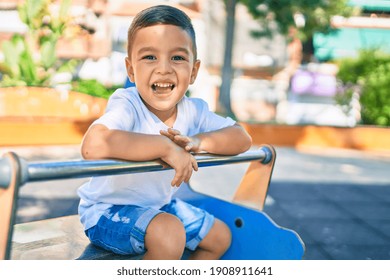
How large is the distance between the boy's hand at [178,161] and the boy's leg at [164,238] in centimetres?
17

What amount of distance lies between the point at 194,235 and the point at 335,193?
10.4 feet

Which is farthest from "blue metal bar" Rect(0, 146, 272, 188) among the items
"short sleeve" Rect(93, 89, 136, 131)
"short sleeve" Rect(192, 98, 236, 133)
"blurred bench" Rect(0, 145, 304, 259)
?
"short sleeve" Rect(192, 98, 236, 133)

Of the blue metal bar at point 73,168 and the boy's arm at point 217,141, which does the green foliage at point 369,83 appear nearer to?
the boy's arm at point 217,141

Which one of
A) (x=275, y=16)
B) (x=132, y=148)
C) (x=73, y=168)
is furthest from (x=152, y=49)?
(x=275, y=16)

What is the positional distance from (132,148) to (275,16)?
7913 mm

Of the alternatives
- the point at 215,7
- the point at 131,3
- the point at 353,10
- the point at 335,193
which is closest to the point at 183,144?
the point at 335,193

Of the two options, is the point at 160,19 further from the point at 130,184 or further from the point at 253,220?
the point at 253,220

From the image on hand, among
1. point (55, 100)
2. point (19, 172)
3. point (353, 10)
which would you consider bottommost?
point (55, 100)

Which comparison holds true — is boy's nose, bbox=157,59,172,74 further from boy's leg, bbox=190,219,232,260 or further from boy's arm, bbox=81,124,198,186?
boy's leg, bbox=190,219,232,260

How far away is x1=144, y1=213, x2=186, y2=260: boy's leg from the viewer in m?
1.27

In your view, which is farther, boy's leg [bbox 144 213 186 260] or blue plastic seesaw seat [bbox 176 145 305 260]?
blue plastic seesaw seat [bbox 176 145 305 260]

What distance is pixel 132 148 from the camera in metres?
1.13
